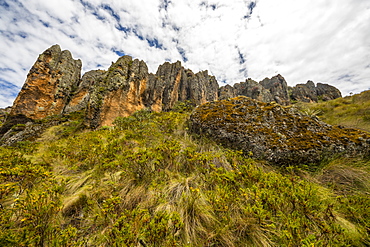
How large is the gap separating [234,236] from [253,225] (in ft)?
0.98

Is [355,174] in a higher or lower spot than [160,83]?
lower

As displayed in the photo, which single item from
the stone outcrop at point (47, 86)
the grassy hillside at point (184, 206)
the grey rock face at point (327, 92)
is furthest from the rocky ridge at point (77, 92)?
the grey rock face at point (327, 92)

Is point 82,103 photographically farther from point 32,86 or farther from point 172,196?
point 172,196

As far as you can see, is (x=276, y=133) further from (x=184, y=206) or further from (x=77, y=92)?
(x=77, y=92)

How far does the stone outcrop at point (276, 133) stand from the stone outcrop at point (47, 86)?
923 inches

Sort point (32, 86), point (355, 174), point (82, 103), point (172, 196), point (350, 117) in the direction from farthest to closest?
point (82, 103) → point (32, 86) → point (350, 117) → point (355, 174) → point (172, 196)

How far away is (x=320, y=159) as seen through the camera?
3359 mm

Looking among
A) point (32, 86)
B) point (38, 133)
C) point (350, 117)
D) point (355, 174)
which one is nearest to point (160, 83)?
point (32, 86)

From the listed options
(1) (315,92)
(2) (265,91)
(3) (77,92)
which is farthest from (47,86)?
(1) (315,92)

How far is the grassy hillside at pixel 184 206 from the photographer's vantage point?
1.52 metres

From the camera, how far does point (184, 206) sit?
2.22 m

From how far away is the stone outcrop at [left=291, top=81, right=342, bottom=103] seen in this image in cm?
6203

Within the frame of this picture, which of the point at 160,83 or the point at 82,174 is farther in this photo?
the point at 160,83

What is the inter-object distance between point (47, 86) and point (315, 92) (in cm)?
10410
